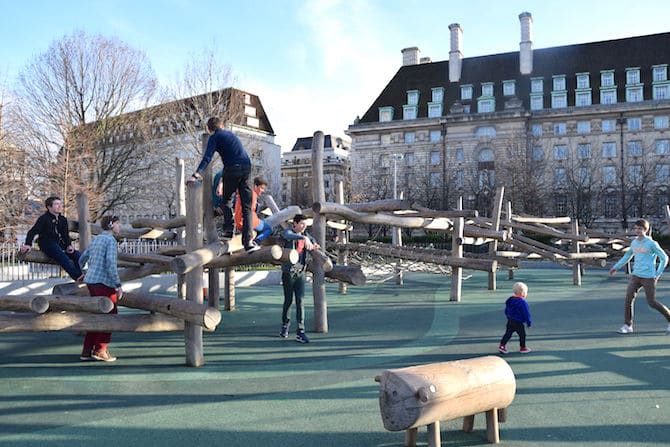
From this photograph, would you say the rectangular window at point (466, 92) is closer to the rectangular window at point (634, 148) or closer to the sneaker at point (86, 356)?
the rectangular window at point (634, 148)

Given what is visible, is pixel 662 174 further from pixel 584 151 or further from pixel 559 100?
pixel 559 100

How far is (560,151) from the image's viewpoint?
5362cm

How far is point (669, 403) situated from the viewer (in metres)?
5.38

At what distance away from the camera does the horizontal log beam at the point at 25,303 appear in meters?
6.30

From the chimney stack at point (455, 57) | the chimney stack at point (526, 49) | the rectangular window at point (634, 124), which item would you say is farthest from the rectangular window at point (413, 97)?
the rectangular window at point (634, 124)

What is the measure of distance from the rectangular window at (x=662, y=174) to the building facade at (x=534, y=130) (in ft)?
0.29

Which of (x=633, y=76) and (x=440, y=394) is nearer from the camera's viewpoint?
(x=440, y=394)

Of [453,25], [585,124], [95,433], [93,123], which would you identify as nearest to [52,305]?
[95,433]

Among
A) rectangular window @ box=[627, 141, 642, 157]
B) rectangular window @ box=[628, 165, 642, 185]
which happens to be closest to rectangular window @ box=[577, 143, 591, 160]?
rectangular window @ box=[627, 141, 642, 157]

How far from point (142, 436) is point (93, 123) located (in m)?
29.1

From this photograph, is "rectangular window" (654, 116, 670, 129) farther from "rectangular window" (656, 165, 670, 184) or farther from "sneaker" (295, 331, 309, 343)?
"sneaker" (295, 331, 309, 343)

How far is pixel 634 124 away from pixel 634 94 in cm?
316

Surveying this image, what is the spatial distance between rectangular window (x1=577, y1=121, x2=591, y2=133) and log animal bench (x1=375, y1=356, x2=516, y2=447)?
54.7 meters

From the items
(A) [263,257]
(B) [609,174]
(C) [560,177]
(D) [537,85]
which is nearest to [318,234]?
(A) [263,257]
